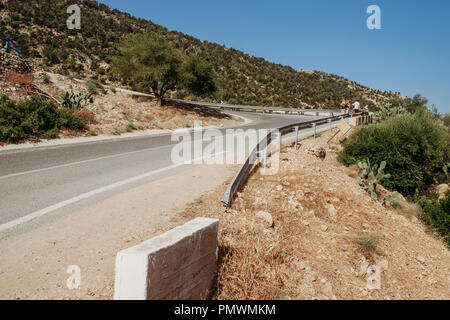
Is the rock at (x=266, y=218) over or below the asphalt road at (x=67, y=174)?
below

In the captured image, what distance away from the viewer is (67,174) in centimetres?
770

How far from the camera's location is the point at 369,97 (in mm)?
70500

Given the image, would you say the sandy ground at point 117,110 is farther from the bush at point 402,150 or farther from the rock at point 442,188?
the rock at point 442,188

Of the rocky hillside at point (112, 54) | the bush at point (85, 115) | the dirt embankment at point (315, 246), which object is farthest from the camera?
the rocky hillside at point (112, 54)

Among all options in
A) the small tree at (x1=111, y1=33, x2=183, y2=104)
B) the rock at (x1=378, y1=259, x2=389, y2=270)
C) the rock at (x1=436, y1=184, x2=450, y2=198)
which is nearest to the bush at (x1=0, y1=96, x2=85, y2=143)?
the small tree at (x1=111, y1=33, x2=183, y2=104)

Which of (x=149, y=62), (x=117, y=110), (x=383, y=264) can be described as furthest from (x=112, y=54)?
(x=383, y=264)

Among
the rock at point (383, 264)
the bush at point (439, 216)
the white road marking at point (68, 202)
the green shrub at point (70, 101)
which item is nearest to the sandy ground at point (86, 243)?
the white road marking at point (68, 202)

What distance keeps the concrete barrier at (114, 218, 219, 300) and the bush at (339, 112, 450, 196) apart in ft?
38.2

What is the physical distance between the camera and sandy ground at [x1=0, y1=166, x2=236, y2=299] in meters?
3.38

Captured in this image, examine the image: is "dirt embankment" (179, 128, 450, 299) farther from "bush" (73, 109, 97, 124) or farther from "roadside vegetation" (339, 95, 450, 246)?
"bush" (73, 109, 97, 124)

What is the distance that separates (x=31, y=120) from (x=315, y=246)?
1259cm

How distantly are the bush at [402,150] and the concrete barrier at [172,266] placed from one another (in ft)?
38.2

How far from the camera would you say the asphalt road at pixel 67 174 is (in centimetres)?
549
